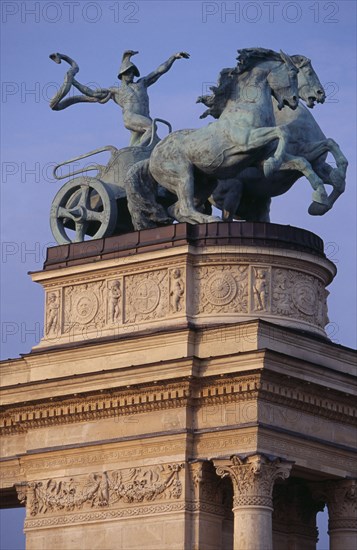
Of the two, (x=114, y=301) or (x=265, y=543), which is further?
(x=114, y=301)

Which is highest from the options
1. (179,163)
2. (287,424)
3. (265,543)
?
(179,163)

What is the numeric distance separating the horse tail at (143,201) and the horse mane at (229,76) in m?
1.93

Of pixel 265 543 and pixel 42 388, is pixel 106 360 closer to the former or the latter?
pixel 42 388

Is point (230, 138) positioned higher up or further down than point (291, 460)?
higher up

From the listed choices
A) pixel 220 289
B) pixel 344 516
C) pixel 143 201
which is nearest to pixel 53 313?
pixel 143 201

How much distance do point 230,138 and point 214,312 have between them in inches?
157

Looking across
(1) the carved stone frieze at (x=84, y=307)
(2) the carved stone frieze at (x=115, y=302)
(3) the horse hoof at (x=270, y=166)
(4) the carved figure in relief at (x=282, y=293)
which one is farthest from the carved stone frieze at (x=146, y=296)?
(3) the horse hoof at (x=270, y=166)

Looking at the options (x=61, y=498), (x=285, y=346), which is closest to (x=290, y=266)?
(x=285, y=346)

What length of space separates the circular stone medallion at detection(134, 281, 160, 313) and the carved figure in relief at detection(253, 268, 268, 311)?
208cm

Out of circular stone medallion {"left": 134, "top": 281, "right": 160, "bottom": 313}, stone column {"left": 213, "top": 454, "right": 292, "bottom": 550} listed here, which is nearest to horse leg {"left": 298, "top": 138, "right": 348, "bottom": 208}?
circular stone medallion {"left": 134, "top": 281, "right": 160, "bottom": 313}

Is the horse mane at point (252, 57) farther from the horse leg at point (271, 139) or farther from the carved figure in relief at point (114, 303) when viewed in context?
the carved figure in relief at point (114, 303)

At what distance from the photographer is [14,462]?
41.7 meters

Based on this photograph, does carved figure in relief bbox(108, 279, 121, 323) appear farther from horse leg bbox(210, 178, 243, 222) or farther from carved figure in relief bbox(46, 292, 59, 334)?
horse leg bbox(210, 178, 243, 222)

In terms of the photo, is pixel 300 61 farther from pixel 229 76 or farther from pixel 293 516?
pixel 293 516
